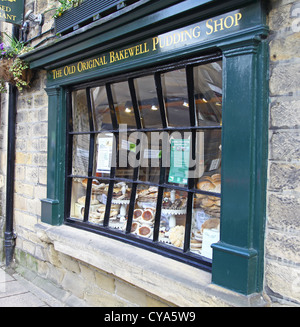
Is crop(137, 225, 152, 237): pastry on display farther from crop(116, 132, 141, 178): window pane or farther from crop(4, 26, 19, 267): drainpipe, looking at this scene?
crop(4, 26, 19, 267): drainpipe

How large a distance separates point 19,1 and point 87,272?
410 centimetres

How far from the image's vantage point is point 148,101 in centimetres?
329

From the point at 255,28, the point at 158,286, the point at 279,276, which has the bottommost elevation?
the point at 158,286

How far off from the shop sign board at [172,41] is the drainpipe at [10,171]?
1.57 metres

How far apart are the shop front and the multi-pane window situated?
12 millimetres

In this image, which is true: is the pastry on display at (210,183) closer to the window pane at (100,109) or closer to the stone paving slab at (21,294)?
the window pane at (100,109)

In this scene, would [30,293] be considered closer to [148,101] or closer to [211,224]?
[211,224]

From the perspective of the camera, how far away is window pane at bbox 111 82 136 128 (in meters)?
3.48

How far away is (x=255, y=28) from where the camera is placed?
222cm

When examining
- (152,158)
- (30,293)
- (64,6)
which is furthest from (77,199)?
(64,6)

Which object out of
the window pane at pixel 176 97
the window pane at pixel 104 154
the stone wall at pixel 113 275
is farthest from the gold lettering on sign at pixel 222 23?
the window pane at pixel 104 154

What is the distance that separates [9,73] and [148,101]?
240 centimetres
